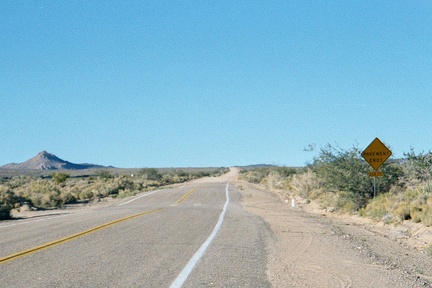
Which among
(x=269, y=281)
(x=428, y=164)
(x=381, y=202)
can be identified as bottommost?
(x=269, y=281)

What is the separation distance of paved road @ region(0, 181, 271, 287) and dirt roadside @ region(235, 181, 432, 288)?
18.6 inches

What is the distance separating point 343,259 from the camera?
12.2 meters

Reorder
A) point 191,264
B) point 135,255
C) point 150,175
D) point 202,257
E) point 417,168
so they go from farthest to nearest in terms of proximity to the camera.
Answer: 1. point 150,175
2. point 417,168
3. point 135,255
4. point 202,257
5. point 191,264

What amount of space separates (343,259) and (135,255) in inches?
169

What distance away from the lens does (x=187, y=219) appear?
21797 millimetres

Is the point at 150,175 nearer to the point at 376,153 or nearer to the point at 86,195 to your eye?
the point at 86,195

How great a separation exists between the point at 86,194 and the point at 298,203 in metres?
23.3

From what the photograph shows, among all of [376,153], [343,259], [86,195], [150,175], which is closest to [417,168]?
[376,153]

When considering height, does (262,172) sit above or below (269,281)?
above

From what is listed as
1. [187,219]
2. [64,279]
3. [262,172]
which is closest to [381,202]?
[187,219]

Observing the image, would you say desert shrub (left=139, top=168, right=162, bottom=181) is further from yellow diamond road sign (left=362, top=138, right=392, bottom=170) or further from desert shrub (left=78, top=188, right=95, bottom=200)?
yellow diamond road sign (left=362, top=138, right=392, bottom=170)

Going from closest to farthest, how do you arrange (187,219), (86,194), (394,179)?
(187,219) → (394,179) → (86,194)

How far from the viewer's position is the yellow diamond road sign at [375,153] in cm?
2503

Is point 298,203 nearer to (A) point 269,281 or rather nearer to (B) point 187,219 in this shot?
(B) point 187,219
